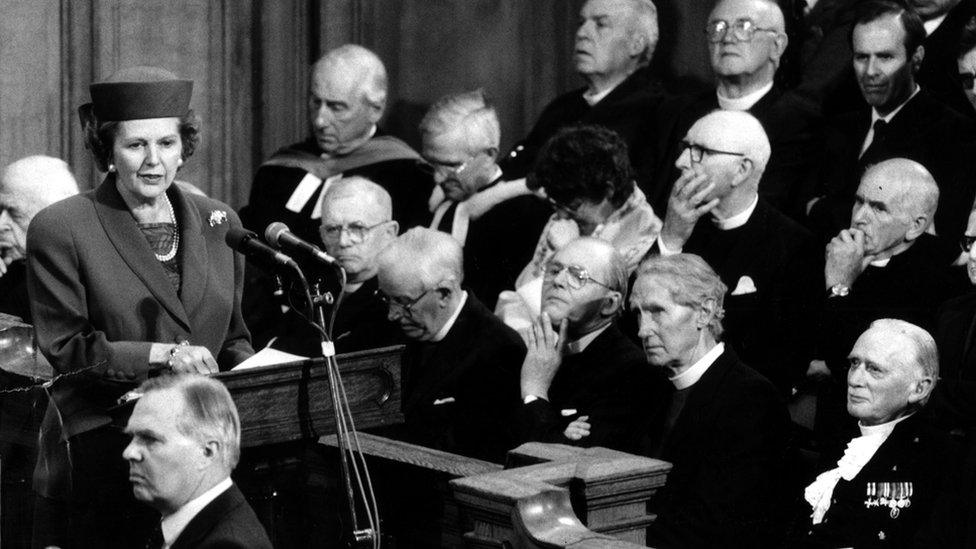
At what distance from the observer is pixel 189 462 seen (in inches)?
137

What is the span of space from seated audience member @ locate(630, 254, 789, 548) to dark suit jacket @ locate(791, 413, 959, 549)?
186 millimetres

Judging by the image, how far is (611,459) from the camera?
3963 millimetres

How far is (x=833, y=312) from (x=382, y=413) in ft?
5.85

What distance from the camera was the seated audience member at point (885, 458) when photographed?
4.44 metres

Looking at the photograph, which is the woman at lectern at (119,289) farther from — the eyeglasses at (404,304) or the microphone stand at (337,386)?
the eyeglasses at (404,304)

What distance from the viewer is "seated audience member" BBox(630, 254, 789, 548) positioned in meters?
4.53

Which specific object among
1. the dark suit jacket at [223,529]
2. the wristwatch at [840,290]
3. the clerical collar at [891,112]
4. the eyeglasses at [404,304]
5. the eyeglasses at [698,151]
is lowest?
the dark suit jacket at [223,529]

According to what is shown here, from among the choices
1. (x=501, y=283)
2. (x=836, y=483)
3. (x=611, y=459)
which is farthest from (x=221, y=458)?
(x=501, y=283)

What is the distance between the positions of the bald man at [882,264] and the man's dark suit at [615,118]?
1.35 meters

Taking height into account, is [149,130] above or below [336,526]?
above

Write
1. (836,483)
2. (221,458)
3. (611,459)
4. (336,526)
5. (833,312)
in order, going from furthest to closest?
1. (833,312)
2. (836,483)
3. (336,526)
4. (611,459)
5. (221,458)

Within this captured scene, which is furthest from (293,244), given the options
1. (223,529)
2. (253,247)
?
(223,529)

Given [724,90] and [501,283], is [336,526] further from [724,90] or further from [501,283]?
[724,90]

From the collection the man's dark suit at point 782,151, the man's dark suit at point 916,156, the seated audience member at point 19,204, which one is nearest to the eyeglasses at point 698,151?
the man's dark suit at point 916,156
